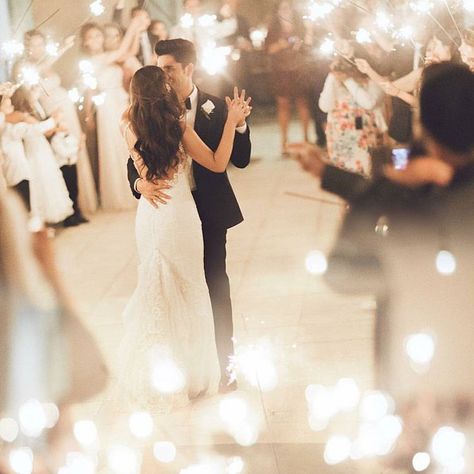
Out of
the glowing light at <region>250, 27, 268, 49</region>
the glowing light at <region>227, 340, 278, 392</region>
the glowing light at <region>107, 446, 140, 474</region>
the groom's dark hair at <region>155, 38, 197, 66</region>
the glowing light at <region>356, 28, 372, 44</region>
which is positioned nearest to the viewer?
the glowing light at <region>107, 446, 140, 474</region>

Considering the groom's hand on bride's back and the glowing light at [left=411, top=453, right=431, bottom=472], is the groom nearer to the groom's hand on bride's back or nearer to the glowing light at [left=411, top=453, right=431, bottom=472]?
the groom's hand on bride's back

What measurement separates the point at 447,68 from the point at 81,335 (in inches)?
78.2

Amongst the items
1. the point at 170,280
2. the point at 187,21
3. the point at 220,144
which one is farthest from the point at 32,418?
the point at 187,21

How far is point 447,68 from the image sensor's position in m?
2.96

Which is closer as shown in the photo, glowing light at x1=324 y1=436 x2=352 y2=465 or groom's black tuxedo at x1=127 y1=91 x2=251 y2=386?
glowing light at x1=324 y1=436 x2=352 y2=465

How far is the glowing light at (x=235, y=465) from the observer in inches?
137

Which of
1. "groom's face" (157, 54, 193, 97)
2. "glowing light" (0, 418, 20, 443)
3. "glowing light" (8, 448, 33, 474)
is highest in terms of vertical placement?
"groom's face" (157, 54, 193, 97)

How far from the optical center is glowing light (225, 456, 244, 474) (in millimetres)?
3483

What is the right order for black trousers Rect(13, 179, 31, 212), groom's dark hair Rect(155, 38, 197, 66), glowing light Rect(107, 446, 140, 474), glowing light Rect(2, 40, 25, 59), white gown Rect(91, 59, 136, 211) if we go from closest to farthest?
glowing light Rect(107, 446, 140, 474) < groom's dark hair Rect(155, 38, 197, 66) < glowing light Rect(2, 40, 25, 59) < black trousers Rect(13, 179, 31, 212) < white gown Rect(91, 59, 136, 211)

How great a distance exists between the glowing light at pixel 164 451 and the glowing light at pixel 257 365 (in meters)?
0.56

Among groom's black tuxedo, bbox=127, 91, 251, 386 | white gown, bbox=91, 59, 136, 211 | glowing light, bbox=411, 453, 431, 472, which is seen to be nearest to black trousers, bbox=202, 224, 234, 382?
groom's black tuxedo, bbox=127, 91, 251, 386

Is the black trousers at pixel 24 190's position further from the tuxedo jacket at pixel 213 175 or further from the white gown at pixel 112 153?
the tuxedo jacket at pixel 213 175

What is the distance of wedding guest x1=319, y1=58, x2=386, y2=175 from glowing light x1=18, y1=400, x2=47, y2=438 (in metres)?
4.11

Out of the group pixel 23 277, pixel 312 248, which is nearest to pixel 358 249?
pixel 23 277
